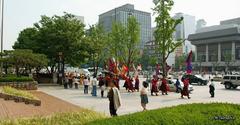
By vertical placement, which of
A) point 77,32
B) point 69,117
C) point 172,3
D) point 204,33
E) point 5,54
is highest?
point 204,33

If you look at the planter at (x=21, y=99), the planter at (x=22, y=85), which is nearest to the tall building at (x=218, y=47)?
the planter at (x=22, y=85)

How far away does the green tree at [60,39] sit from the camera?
140ft

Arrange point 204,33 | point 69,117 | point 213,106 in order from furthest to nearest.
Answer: point 204,33
point 69,117
point 213,106

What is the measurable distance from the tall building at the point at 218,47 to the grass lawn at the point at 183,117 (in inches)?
4729

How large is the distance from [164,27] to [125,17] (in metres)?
48.3

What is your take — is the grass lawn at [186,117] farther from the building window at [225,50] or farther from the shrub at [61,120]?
the building window at [225,50]

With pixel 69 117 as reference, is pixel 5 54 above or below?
above

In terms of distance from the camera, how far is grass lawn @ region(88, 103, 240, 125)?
6.84 metres

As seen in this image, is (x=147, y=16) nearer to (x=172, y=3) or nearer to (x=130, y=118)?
(x=172, y=3)

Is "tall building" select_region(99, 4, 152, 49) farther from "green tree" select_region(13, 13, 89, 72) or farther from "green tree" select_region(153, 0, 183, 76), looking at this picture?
"green tree" select_region(153, 0, 183, 76)

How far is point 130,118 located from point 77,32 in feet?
123

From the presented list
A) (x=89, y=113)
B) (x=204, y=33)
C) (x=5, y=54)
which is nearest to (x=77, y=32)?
(x=5, y=54)

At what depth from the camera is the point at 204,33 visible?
14462 cm

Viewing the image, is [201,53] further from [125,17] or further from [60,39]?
[60,39]
